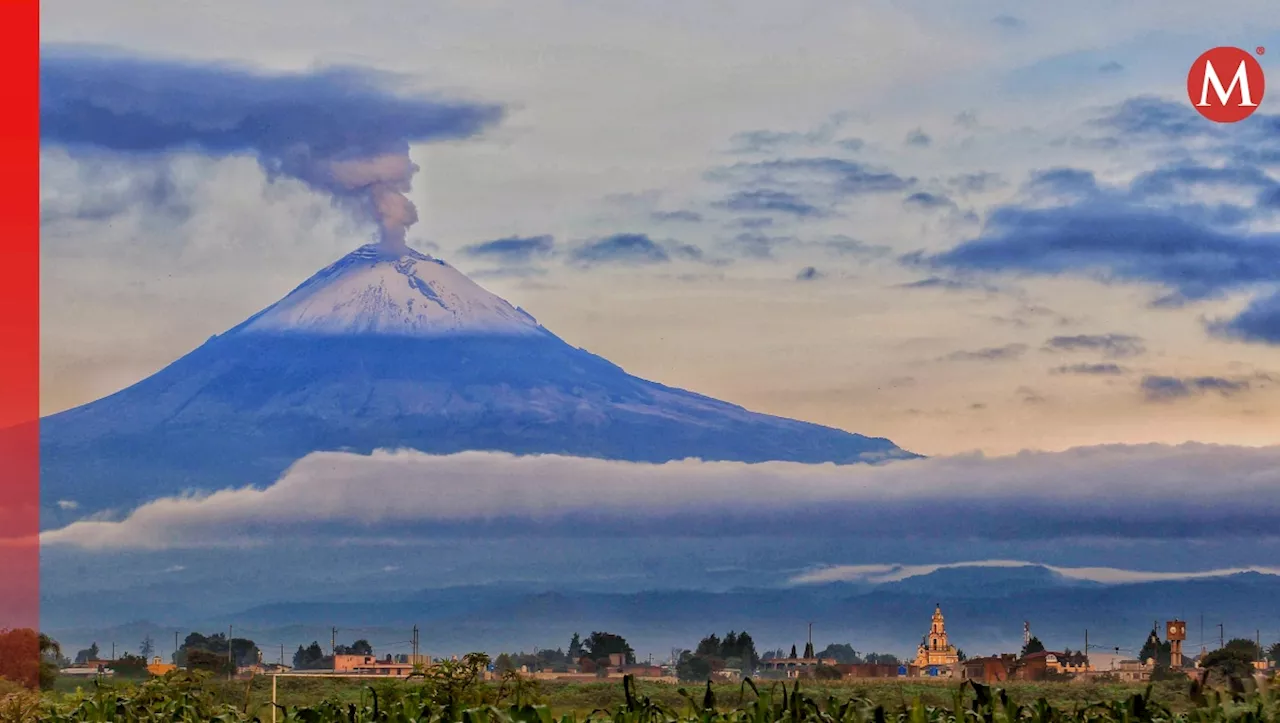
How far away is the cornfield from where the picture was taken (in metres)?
11.4

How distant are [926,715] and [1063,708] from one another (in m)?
1.50

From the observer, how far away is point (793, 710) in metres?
11.5

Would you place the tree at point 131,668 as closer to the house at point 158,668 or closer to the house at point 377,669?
the house at point 158,668

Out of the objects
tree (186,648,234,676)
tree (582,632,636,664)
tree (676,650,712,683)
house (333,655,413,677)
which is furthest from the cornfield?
tree (582,632,636,664)

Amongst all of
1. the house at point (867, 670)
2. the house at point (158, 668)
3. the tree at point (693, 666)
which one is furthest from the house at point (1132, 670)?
the house at point (158, 668)

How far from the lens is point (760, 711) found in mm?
11438

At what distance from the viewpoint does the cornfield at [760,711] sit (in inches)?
448

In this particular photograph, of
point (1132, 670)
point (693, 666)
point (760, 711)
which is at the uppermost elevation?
point (760, 711)

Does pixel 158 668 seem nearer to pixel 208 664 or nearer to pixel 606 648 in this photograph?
pixel 208 664

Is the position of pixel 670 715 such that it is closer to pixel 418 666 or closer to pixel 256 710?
pixel 256 710

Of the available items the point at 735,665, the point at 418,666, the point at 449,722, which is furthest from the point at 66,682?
the point at 735,665

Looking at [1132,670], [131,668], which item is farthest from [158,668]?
[1132,670]

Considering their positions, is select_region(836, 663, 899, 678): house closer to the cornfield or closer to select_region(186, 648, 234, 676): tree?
select_region(186, 648, 234, 676): tree

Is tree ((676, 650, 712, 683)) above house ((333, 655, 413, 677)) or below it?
below
